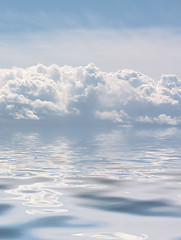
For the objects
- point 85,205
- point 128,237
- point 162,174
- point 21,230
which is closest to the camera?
point 128,237

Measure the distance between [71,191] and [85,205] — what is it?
264 centimetres

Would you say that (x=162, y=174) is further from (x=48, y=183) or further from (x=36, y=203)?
(x=36, y=203)

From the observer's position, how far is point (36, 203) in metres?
12.1

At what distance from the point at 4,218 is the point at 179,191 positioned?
8702mm

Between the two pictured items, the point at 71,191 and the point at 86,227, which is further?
the point at 71,191

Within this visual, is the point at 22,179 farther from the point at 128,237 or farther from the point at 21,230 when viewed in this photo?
the point at 128,237

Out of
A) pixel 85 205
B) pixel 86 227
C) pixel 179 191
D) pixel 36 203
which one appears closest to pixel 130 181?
pixel 179 191

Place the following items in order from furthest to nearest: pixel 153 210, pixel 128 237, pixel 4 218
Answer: pixel 153 210 < pixel 4 218 < pixel 128 237

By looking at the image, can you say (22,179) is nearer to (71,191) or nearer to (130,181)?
(71,191)

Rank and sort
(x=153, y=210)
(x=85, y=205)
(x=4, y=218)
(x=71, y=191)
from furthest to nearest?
(x=71, y=191) < (x=85, y=205) < (x=153, y=210) < (x=4, y=218)

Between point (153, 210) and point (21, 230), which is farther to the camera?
point (153, 210)

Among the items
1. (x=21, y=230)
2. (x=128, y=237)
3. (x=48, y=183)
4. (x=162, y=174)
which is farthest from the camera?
(x=162, y=174)

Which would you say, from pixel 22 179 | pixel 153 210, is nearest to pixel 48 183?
pixel 22 179

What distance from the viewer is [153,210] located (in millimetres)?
11523
